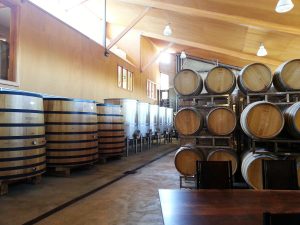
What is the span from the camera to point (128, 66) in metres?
13.2

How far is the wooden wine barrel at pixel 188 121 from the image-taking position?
481cm

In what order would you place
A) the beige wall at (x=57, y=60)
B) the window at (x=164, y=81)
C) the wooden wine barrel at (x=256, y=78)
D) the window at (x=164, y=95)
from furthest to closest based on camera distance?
1. the window at (x=164, y=81)
2. the window at (x=164, y=95)
3. the beige wall at (x=57, y=60)
4. the wooden wine barrel at (x=256, y=78)

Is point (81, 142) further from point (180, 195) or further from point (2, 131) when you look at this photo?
point (180, 195)

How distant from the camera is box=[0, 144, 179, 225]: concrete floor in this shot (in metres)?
3.24

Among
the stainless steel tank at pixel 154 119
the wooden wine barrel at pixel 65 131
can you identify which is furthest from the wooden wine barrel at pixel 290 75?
the stainless steel tank at pixel 154 119

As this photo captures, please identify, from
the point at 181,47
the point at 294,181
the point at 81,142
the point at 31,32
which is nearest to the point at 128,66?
the point at 181,47

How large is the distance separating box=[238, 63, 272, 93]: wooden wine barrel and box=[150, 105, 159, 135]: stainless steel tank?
6.56 metres

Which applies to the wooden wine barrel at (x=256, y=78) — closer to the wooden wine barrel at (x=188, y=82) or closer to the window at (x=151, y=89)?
the wooden wine barrel at (x=188, y=82)

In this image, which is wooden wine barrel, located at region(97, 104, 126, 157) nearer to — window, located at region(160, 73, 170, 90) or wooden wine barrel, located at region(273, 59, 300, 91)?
wooden wine barrel, located at region(273, 59, 300, 91)

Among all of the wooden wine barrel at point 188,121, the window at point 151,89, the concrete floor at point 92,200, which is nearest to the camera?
the concrete floor at point 92,200

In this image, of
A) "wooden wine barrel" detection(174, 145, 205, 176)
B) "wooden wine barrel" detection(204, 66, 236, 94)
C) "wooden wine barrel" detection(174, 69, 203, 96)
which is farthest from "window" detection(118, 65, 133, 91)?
"wooden wine barrel" detection(174, 145, 205, 176)

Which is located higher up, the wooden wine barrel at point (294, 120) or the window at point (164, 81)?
the window at point (164, 81)

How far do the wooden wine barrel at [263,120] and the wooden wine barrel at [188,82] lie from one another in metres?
1.21

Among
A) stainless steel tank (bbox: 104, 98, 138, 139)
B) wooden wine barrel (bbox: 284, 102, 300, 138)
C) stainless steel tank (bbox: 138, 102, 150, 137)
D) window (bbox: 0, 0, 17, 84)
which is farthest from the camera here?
stainless steel tank (bbox: 138, 102, 150, 137)
